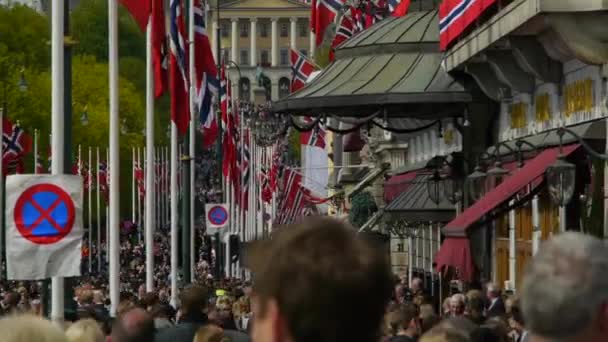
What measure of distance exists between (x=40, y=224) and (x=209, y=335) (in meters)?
4.50

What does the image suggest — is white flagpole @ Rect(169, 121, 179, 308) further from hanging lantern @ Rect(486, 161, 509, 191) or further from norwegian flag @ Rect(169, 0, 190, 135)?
hanging lantern @ Rect(486, 161, 509, 191)

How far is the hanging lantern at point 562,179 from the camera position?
17062mm

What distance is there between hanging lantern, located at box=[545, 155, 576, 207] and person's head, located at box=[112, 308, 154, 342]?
842cm

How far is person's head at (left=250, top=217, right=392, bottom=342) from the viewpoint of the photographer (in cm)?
426

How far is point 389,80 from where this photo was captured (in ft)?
96.0

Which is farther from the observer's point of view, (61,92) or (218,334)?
(61,92)

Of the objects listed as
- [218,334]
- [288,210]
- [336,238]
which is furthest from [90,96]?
[336,238]

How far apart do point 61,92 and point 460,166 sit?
39.3ft

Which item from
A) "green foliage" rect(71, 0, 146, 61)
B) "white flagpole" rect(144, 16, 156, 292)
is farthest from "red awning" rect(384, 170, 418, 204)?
"green foliage" rect(71, 0, 146, 61)

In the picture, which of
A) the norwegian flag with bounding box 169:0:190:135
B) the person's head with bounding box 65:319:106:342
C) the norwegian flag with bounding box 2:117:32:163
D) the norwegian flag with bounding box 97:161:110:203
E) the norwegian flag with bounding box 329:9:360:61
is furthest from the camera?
the norwegian flag with bounding box 97:161:110:203

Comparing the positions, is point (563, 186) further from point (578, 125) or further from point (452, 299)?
point (578, 125)

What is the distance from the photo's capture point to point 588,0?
18.4m

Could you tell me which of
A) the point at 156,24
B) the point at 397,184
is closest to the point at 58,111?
the point at 156,24

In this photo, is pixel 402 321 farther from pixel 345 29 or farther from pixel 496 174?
pixel 345 29
